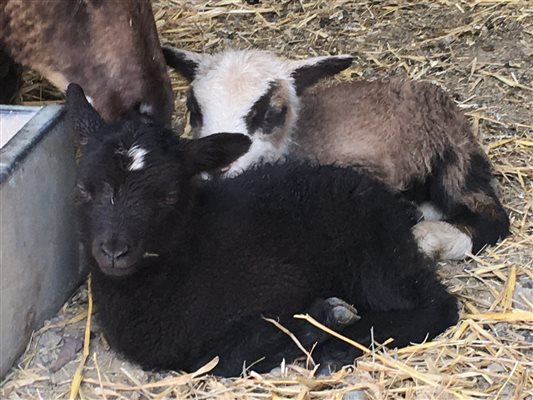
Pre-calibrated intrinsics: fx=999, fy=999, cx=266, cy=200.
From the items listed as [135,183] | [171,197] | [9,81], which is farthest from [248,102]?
[9,81]

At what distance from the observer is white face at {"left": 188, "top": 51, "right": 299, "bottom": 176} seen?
4952 mm

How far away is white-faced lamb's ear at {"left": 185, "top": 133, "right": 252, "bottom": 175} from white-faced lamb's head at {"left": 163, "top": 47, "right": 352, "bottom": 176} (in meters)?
0.70

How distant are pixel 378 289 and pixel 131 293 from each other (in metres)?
1.05

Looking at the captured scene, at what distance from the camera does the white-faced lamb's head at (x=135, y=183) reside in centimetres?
377

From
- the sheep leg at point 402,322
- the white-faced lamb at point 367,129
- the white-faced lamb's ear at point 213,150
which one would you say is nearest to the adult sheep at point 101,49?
the white-faced lamb at point 367,129

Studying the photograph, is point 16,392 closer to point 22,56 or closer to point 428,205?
point 22,56

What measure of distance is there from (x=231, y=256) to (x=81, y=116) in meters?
0.85

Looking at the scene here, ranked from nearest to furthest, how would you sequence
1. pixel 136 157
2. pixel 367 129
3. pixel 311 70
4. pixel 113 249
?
pixel 113 249 → pixel 136 157 → pixel 367 129 → pixel 311 70

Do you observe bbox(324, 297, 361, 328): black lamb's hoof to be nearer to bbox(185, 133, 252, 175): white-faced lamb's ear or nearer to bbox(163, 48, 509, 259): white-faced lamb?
bbox(185, 133, 252, 175): white-faced lamb's ear

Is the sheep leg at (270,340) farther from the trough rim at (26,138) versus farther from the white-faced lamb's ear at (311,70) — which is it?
the white-faced lamb's ear at (311,70)

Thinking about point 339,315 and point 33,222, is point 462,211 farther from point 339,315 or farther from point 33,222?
point 33,222

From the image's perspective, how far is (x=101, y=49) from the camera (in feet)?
16.3

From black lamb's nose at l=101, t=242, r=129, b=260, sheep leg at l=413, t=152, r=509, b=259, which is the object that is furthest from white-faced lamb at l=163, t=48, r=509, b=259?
black lamb's nose at l=101, t=242, r=129, b=260

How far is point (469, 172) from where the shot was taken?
5.07 meters
